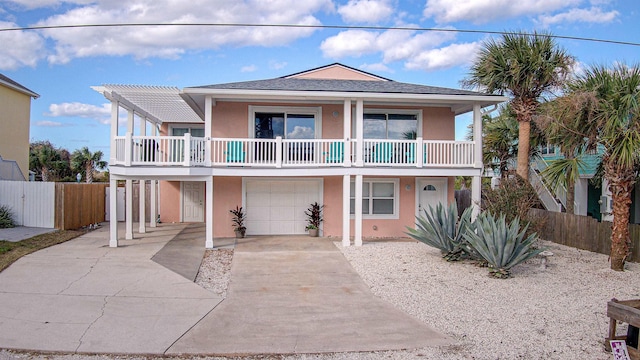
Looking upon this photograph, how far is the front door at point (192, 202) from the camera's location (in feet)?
66.6

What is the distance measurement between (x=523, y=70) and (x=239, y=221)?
10431 millimetres

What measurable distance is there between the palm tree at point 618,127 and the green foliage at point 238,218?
10399 mm

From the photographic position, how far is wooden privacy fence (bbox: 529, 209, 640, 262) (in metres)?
11.7

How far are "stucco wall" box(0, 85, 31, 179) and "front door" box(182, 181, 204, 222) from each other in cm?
1054

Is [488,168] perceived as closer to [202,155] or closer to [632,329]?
[202,155]

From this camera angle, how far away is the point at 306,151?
14414mm

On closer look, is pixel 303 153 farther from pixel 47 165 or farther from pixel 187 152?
pixel 47 165

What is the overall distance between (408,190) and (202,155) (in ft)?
23.7

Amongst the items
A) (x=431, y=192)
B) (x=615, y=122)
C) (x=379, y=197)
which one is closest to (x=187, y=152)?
(x=379, y=197)

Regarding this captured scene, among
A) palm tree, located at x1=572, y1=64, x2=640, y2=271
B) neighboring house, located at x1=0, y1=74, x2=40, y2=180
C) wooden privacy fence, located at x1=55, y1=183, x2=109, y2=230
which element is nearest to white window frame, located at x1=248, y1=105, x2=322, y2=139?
wooden privacy fence, located at x1=55, y1=183, x2=109, y2=230

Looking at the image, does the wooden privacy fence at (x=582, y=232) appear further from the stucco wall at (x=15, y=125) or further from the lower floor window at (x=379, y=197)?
the stucco wall at (x=15, y=125)

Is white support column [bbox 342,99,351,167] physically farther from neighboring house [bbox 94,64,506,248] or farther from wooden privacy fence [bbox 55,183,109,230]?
wooden privacy fence [bbox 55,183,109,230]

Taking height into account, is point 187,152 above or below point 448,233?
above

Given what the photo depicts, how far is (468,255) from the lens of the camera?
1142 cm
